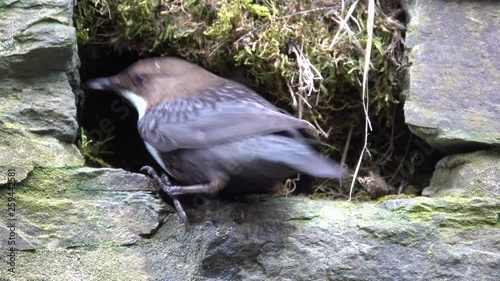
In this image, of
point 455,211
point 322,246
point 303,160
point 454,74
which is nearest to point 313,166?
point 303,160

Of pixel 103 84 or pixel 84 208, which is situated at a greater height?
pixel 103 84

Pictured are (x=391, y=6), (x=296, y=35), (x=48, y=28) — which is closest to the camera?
(x=48, y=28)

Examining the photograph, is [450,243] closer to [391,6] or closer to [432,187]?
[432,187]

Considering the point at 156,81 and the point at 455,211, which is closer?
the point at 455,211

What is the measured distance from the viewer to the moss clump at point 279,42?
362cm

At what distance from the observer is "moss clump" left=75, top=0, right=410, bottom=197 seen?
11.9 ft

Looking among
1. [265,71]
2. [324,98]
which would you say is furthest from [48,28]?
[324,98]

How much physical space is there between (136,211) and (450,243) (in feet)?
3.84

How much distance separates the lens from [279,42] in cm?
364

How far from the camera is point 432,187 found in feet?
11.4

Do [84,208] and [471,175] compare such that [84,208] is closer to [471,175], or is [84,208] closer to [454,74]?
[471,175]
